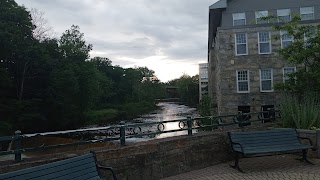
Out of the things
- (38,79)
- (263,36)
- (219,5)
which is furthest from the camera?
(38,79)

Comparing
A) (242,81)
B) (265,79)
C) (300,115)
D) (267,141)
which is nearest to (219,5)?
(242,81)

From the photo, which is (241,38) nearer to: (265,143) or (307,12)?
(307,12)

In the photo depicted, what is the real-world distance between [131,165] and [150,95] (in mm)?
79847

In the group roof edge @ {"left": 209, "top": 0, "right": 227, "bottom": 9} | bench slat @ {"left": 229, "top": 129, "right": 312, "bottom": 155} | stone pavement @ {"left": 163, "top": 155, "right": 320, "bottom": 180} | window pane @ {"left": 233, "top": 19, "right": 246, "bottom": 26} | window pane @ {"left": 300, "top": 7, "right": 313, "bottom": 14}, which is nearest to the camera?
stone pavement @ {"left": 163, "top": 155, "right": 320, "bottom": 180}

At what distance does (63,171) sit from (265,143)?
4.68m

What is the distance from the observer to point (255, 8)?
28.7 meters

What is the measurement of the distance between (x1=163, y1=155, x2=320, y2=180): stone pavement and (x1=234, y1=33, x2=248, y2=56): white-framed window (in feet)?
56.5

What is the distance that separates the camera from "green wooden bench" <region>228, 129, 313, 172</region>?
21.3ft

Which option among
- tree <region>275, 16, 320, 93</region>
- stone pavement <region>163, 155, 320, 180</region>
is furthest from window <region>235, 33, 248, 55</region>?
stone pavement <region>163, 155, 320, 180</region>

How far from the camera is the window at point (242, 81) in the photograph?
23734 millimetres

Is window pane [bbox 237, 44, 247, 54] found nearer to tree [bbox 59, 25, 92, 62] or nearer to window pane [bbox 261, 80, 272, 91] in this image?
window pane [bbox 261, 80, 272, 91]

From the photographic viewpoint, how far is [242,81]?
78.1 ft

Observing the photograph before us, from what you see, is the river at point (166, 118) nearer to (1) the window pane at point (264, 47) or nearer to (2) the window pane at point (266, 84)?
(2) the window pane at point (266, 84)

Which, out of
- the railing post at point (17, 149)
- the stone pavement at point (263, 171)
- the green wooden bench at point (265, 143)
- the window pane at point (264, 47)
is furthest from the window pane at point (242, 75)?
the railing post at point (17, 149)
